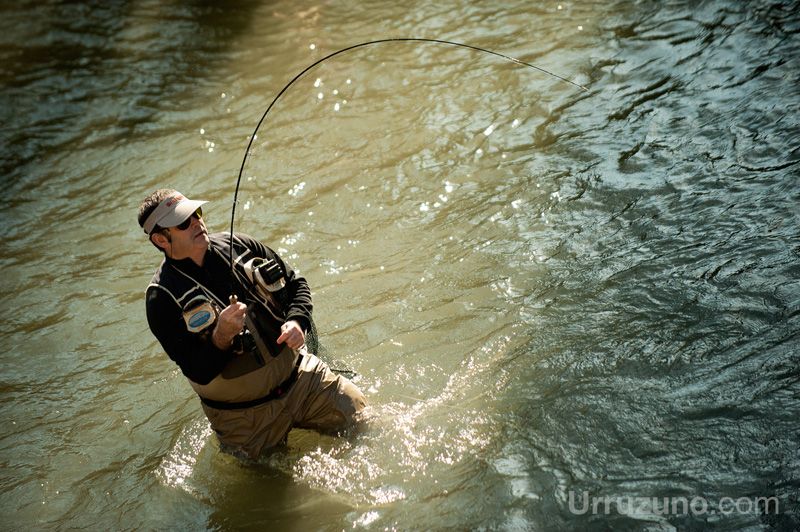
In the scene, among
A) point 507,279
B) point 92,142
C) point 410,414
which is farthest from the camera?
point 92,142

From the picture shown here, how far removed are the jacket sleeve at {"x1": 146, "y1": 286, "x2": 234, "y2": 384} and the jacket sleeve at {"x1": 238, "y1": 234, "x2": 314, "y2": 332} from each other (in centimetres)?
55

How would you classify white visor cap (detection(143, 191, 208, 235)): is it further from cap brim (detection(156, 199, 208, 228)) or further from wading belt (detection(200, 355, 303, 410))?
wading belt (detection(200, 355, 303, 410))

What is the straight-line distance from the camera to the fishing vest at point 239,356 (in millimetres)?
4094

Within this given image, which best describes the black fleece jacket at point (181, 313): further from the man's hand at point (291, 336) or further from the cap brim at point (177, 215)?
the cap brim at point (177, 215)

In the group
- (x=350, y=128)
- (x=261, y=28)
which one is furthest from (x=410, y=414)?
(x=261, y=28)

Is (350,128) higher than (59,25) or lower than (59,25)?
lower

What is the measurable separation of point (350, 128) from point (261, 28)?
4507 mm

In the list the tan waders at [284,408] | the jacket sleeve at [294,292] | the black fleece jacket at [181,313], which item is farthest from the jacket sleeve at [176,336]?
the jacket sleeve at [294,292]

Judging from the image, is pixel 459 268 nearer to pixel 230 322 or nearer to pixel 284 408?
pixel 284 408

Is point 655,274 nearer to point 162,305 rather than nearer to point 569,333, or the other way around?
point 569,333

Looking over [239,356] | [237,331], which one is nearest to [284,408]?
[239,356]

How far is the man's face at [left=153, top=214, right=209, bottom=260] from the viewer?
162 inches

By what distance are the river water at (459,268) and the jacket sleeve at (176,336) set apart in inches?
39.7

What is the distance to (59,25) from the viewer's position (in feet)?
42.2
